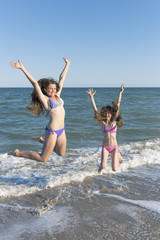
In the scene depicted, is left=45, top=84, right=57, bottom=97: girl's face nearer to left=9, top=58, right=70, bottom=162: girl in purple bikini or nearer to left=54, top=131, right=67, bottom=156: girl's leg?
left=9, top=58, right=70, bottom=162: girl in purple bikini

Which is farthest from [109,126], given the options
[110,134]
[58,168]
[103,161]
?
[58,168]

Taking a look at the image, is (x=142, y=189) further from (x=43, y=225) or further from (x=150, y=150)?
(x=150, y=150)

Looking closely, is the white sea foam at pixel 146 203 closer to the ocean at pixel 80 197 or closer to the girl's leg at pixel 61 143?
the ocean at pixel 80 197

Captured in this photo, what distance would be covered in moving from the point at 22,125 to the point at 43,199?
8950 millimetres

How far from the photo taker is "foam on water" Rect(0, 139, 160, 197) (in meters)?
5.34

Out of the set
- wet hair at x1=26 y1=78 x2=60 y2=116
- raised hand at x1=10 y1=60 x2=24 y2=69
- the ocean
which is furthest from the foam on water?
raised hand at x1=10 y1=60 x2=24 y2=69

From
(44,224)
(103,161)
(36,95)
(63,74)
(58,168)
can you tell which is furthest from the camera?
(58,168)

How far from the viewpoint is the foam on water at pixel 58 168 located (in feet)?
17.5

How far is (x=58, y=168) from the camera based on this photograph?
6.60 metres

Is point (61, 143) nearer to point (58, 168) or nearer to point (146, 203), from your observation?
point (146, 203)

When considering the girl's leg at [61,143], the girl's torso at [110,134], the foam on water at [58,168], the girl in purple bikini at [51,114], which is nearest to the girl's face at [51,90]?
the girl in purple bikini at [51,114]

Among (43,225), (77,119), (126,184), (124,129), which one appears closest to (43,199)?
(43,225)

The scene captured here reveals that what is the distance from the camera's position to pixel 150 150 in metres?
8.32

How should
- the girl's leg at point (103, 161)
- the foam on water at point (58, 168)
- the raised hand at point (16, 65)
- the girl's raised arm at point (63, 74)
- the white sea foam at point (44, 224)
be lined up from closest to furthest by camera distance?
the white sea foam at point (44, 224)
the raised hand at point (16, 65)
the girl's raised arm at point (63, 74)
the girl's leg at point (103, 161)
the foam on water at point (58, 168)
